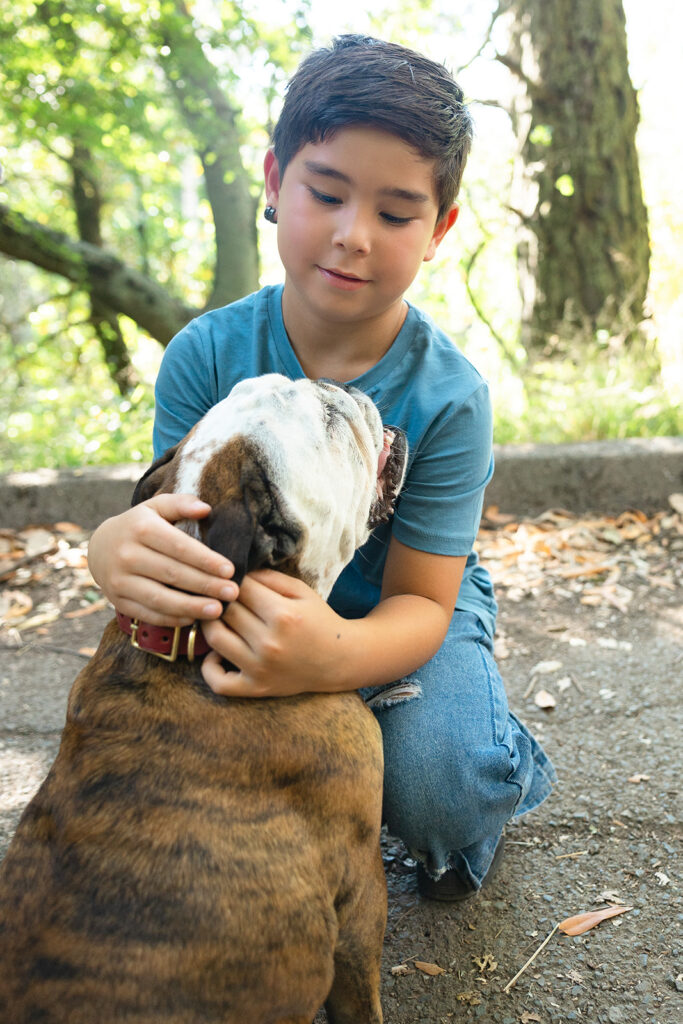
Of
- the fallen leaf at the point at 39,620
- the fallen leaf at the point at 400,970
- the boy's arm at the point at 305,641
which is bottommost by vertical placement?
the fallen leaf at the point at 39,620

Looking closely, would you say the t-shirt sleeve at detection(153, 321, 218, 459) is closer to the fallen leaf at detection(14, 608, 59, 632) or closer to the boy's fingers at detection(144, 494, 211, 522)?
the boy's fingers at detection(144, 494, 211, 522)

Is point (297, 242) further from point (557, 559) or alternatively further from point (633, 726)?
point (557, 559)

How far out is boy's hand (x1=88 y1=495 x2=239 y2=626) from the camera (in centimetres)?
167

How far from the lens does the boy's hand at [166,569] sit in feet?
5.49

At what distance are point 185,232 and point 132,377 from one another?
3.96 m

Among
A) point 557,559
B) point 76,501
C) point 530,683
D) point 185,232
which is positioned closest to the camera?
point 530,683

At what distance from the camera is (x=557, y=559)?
14.5 ft

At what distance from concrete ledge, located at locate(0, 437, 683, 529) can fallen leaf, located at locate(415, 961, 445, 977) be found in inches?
121

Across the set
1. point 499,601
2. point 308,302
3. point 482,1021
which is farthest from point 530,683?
point 308,302

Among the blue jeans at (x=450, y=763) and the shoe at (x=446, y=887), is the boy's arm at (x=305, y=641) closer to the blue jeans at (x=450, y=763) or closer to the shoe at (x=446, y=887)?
the blue jeans at (x=450, y=763)

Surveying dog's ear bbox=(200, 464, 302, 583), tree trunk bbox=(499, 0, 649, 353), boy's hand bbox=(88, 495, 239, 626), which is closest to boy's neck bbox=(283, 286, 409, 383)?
dog's ear bbox=(200, 464, 302, 583)

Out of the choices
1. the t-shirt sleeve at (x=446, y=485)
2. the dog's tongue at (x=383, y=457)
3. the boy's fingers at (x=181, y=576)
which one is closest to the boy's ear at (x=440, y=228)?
the t-shirt sleeve at (x=446, y=485)

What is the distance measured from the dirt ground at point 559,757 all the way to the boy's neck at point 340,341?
1.49 meters

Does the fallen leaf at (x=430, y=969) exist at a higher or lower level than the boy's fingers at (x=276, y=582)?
lower
